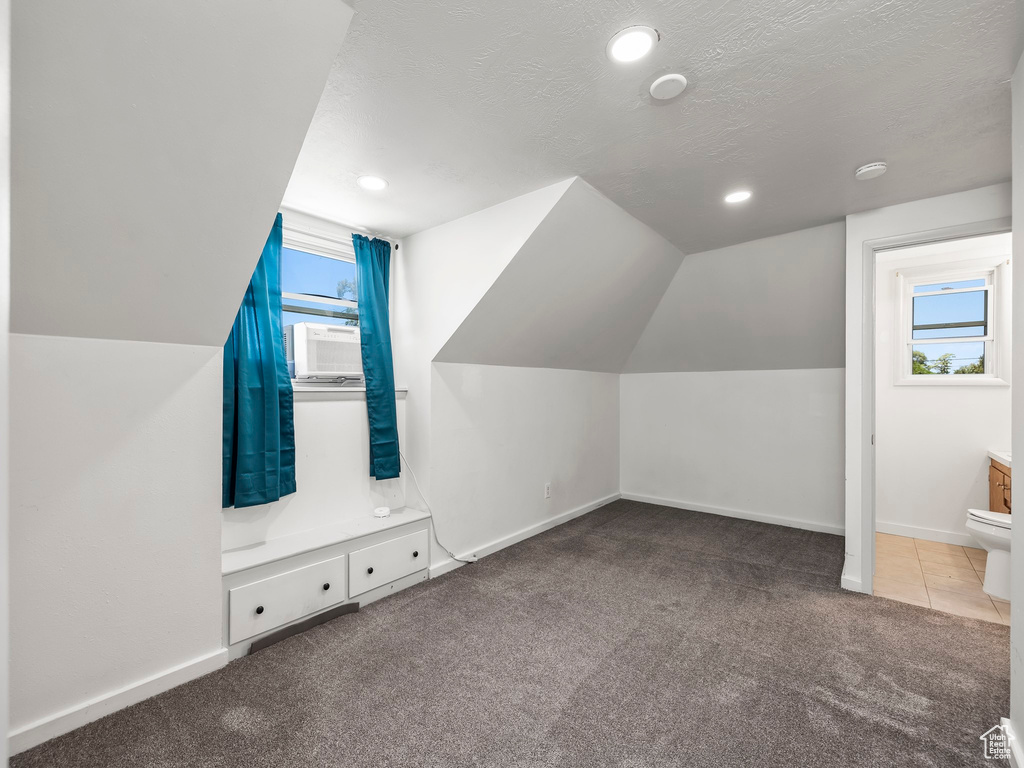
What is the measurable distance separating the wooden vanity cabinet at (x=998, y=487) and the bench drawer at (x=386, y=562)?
3705 mm

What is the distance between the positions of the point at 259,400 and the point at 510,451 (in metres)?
1.79

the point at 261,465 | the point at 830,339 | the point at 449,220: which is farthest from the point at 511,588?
the point at 830,339

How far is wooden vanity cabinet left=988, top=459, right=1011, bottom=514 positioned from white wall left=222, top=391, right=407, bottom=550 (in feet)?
13.0

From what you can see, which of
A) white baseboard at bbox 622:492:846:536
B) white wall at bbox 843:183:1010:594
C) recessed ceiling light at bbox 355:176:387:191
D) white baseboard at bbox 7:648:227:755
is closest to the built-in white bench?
white baseboard at bbox 7:648:227:755

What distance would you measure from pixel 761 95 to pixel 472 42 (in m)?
1.09

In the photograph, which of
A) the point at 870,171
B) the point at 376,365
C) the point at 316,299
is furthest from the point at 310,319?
Result: the point at 870,171

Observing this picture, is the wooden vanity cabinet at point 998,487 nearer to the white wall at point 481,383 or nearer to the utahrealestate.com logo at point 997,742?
the utahrealestate.com logo at point 997,742

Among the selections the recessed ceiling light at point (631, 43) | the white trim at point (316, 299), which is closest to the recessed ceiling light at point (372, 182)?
the white trim at point (316, 299)

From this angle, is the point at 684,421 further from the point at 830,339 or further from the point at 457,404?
the point at 457,404

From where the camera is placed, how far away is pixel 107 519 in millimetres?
1741

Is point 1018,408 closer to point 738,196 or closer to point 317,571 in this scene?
point 738,196

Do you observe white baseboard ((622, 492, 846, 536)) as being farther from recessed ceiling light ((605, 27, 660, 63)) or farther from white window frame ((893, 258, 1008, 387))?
recessed ceiling light ((605, 27, 660, 63))

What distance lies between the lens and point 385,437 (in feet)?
9.80

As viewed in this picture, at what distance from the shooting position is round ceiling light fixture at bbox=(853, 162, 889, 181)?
226 centimetres
